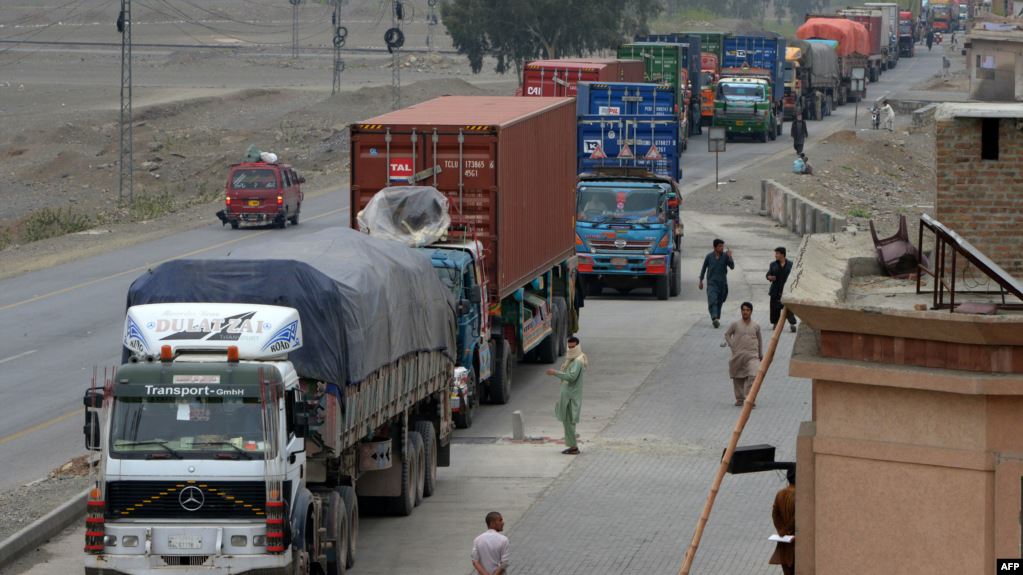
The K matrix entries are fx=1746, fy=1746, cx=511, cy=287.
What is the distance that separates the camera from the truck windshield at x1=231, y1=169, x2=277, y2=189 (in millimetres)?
47647

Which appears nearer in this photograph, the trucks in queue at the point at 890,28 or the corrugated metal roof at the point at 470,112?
the corrugated metal roof at the point at 470,112

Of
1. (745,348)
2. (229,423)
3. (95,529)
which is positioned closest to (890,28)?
(745,348)

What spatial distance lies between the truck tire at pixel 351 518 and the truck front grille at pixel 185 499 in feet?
7.00

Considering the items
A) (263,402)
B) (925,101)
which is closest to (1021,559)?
(263,402)

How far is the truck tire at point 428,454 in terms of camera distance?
19656mm

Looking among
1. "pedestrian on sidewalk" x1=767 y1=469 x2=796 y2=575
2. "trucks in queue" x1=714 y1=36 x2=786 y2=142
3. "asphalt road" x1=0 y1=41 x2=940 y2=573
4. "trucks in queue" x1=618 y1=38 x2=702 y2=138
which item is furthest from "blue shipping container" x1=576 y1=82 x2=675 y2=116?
"pedestrian on sidewalk" x1=767 y1=469 x2=796 y2=575

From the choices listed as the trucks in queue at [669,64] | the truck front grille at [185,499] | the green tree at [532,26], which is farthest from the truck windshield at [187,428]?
the green tree at [532,26]

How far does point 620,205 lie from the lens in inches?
1388

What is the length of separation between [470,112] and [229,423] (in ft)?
39.9

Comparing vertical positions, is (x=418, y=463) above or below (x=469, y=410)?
above

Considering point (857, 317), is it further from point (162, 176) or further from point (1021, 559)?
point (162, 176)

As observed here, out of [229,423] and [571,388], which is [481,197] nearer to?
[571,388]

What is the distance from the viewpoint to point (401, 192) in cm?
2344

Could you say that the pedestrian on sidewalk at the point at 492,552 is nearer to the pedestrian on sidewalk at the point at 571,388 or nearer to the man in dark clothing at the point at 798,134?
the pedestrian on sidewalk at the point at 571,388
